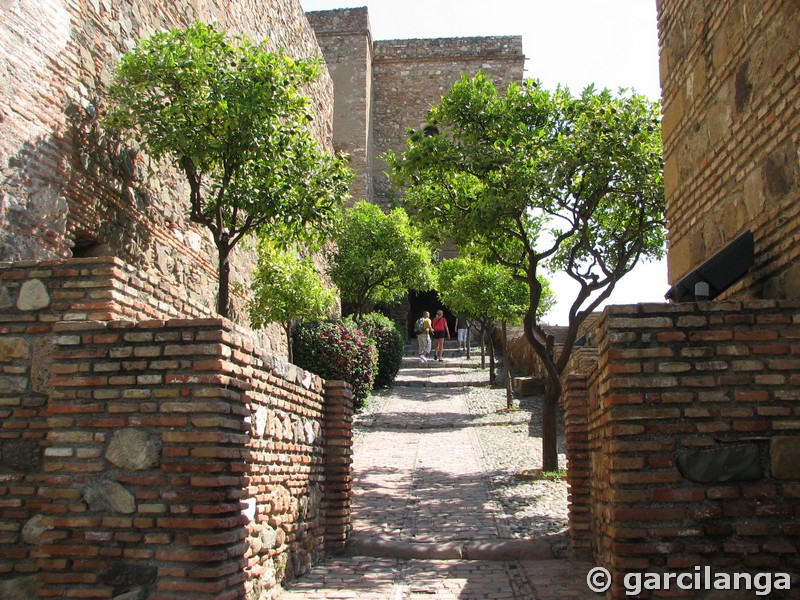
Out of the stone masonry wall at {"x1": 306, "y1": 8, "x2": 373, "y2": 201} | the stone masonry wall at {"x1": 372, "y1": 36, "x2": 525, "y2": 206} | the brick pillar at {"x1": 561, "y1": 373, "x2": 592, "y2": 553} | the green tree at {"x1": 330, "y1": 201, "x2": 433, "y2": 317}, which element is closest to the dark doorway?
the stone masonry wall at {"x1": 372, "y1": 36, "x2": 525, "y2": 206}

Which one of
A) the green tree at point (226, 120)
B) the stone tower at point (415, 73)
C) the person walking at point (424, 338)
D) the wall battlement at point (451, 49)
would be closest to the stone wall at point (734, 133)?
the green tree at point (226, 120)

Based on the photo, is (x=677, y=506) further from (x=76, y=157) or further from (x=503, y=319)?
(x=503, y=319)

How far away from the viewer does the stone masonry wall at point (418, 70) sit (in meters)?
28.1

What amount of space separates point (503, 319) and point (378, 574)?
12.3 meters

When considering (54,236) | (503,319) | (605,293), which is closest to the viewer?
(54,236)

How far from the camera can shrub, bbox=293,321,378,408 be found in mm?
13297

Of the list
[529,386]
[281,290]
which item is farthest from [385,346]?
[281,290]

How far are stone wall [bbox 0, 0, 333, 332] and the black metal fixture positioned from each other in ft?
11.0

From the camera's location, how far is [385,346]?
16766 mm

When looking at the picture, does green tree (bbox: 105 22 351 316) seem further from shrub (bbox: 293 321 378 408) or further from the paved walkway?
A: shrub (bbox: 293 321 378 408)

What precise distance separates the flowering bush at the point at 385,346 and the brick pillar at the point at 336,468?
1033 centimetres

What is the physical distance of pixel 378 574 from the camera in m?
Answer: 5.40

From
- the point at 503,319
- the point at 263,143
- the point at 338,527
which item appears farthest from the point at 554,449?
the point at 503,319

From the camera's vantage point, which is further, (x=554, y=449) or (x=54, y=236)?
(x=554, y=449)
